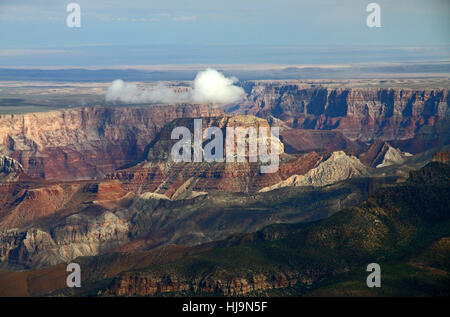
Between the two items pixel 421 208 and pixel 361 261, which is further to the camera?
pixel 421 208

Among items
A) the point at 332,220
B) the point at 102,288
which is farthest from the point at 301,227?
the point at 102,288

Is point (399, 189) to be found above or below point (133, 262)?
above

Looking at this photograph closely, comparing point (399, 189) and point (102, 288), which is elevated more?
point (399, 189)

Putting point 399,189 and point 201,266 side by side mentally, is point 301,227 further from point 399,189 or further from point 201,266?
point 201,266

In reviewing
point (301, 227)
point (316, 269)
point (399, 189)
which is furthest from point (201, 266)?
point (399, 189)
